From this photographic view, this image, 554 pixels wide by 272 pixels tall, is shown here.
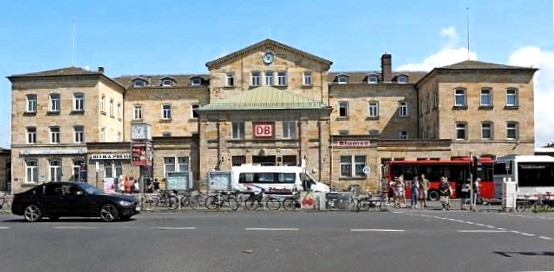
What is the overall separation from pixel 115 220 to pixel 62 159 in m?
49.6

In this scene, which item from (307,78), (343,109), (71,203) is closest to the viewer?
(71,203)

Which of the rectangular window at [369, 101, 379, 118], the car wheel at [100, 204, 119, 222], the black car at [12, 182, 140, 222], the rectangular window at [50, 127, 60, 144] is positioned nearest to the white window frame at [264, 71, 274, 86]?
the rectangular window at [369, 101, 379, 118]

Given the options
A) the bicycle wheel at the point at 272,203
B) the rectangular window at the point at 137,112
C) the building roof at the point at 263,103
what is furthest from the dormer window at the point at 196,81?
the bicycle wheel at the point at 272,203

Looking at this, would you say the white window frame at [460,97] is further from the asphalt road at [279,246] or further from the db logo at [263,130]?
the asphalt road at [279,246]

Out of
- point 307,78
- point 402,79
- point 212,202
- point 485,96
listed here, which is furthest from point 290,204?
point 402,79

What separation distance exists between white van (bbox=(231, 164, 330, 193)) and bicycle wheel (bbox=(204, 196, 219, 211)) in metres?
11.7

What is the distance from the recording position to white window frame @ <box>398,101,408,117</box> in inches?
3233

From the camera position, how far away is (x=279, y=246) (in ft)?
53.0

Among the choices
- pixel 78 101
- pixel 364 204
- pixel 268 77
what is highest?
pixel 268 77

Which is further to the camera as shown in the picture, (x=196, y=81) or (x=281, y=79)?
(x=196, y=81)

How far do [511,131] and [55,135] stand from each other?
1820 inches

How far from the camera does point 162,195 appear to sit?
35.7m

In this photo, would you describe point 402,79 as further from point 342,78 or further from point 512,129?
point 512,129

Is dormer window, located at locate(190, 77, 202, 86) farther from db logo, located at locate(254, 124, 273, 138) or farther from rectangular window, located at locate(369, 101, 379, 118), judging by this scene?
db logo, located at locate(254, 124, 273, 138)
